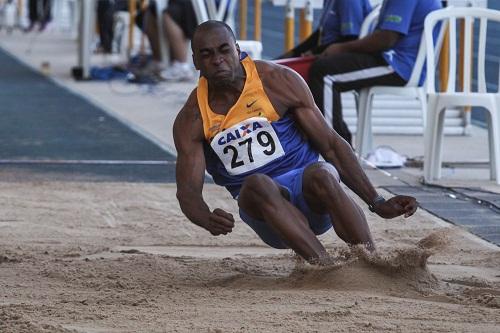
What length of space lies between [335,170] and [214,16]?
7.58 meters

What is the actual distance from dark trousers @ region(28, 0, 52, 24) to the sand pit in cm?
1753

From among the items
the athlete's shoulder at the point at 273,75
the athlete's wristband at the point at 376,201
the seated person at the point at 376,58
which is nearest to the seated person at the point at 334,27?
the seated person at the point at 376,58

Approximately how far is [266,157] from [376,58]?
3810 mm

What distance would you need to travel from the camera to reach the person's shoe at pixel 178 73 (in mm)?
15327

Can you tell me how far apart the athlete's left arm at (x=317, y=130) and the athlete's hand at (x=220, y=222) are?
0.65m

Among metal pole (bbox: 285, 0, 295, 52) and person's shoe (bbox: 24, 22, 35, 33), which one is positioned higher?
metal pole (bbox: 285, 0, 295, 52)

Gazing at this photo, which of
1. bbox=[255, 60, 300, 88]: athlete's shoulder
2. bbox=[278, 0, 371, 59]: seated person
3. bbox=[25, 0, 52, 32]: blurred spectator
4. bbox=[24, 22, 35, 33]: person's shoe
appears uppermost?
bbox=[255, 60, 300, 88]: athlete's shoulder

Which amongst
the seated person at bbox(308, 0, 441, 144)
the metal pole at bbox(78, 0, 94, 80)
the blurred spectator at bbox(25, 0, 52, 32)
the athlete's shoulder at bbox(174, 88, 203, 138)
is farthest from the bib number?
the blurred spectator at bbox(25, 0, 52, 32)

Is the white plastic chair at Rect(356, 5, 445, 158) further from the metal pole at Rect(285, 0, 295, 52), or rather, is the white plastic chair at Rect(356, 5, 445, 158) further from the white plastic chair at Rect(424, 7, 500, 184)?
the metal pole at Rect(285, 0, 295, 52)

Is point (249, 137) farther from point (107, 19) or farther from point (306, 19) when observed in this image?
point (107, 19)

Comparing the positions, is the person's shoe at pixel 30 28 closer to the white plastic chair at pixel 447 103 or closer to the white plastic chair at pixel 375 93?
the white plastic chair at pixel 375 93

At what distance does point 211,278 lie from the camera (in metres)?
5.62

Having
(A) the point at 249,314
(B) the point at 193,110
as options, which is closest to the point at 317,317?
(A) the point at 249,314

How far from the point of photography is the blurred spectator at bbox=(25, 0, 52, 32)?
2464 cm
